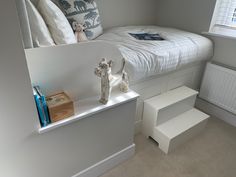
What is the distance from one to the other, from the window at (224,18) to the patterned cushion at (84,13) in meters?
1.37

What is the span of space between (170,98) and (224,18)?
120 centimetres

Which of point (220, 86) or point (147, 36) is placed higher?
point (147, 36)

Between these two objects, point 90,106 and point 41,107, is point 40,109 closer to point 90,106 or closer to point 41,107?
point 41,107

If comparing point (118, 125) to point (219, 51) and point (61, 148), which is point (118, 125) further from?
point (219, 51)

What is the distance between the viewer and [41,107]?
0.95 meters

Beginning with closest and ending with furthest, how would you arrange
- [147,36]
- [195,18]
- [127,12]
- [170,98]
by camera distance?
[170,98]
[147,36]
[195,18]
[127,12]

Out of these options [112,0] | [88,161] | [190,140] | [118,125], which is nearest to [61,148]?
[88,161]

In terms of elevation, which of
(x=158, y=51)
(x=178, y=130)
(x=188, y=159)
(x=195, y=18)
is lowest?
(x=188, y=159)

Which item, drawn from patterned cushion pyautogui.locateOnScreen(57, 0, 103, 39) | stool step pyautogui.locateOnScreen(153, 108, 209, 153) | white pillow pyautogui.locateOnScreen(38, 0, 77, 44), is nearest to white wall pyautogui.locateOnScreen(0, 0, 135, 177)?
stool step pyautogui.locateOnScreen(153, 108, 209, 153)

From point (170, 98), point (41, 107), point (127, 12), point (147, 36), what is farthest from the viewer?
point (127, 12)

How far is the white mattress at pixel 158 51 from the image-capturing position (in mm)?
1465

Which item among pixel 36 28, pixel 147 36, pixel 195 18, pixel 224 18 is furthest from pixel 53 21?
pixel 224 18

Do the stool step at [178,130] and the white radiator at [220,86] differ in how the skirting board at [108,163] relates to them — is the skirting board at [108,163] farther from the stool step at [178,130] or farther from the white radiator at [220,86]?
the white radiator at [220,86]

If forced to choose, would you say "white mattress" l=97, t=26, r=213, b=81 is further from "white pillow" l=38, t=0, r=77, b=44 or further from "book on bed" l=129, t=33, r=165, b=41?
"white pillow" l=38, t=0, r=77, b=44
